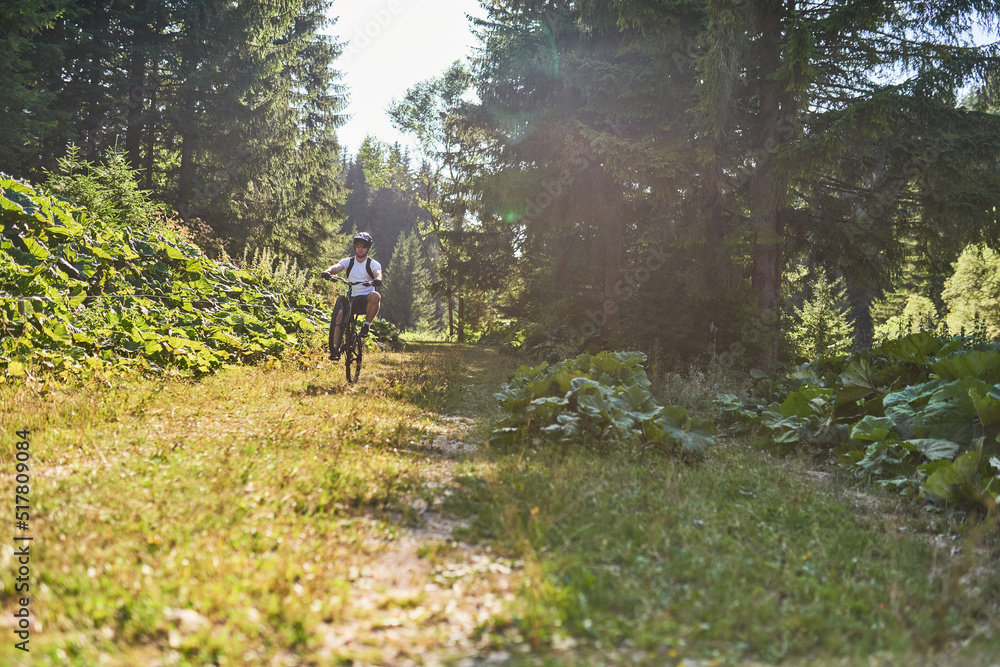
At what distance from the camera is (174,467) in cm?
391

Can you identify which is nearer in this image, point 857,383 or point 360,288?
point 857,383

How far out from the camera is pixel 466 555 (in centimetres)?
299

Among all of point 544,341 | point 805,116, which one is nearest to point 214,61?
point 544,341

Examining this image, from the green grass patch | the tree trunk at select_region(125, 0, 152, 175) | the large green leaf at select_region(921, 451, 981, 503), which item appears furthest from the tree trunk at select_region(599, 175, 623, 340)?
the tree trunk at select_region(125, 0, 152, 175)

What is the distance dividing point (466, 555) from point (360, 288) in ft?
21.6

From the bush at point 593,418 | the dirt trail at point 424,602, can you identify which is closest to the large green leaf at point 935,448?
the bush at point 593,418

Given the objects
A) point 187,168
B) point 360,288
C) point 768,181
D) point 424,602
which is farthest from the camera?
point 187,168

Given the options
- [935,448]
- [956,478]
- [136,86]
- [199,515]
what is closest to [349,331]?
[199,515]

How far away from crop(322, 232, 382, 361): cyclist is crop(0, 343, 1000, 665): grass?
3.75 metres

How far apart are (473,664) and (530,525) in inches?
47.8

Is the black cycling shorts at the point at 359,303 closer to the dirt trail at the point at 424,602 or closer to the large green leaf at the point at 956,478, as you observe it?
the dirt trail at the point at 424,602

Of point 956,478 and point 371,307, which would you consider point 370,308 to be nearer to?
point 371,307

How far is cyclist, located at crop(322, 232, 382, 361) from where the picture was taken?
8789 millimetres

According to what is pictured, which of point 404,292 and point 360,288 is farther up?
point 404,292
